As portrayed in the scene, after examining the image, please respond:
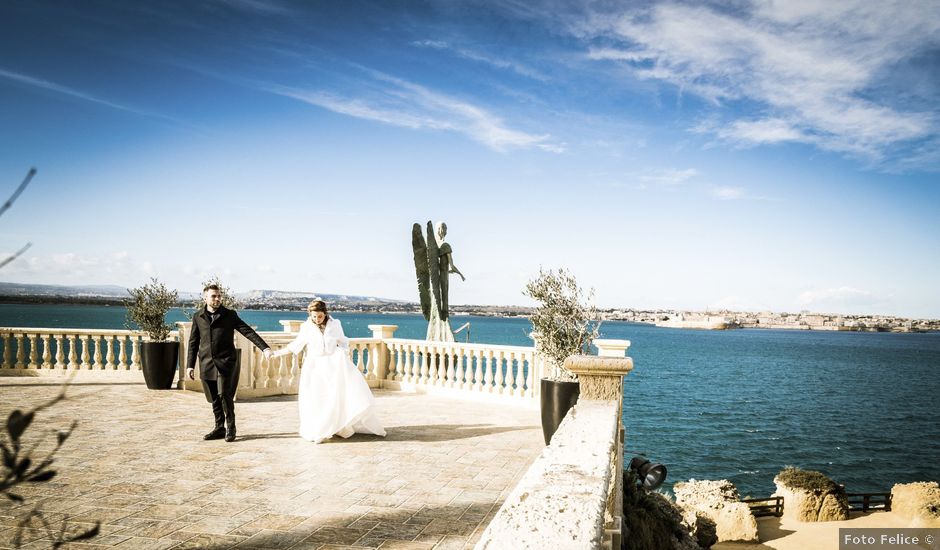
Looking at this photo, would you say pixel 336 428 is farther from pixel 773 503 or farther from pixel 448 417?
pixel 773 503

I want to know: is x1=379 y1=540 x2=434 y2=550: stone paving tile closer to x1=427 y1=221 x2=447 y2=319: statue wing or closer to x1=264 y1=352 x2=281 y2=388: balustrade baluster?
x1=264 y1=352 x2=281 y2=388: balustrade baluster

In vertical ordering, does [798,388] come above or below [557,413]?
below

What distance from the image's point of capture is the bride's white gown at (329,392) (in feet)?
24.5

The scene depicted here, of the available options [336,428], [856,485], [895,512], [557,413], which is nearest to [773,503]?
[895,512]

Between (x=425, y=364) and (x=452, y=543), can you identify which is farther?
(x=425, y=364)

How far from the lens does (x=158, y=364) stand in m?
11.2

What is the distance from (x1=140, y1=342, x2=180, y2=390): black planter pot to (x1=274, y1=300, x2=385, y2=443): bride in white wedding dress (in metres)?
4.82

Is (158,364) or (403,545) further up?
(158,364)

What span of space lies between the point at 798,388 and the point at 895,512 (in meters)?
40.2

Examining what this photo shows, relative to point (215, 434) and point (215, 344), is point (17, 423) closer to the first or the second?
point (215, 344)

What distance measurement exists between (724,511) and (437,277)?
10973mm

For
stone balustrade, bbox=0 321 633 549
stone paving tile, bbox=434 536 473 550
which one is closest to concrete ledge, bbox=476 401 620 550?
stone balustrade, bbox=0 321 633 549

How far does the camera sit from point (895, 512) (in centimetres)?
1858

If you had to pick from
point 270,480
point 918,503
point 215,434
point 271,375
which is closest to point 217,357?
point 215,434
